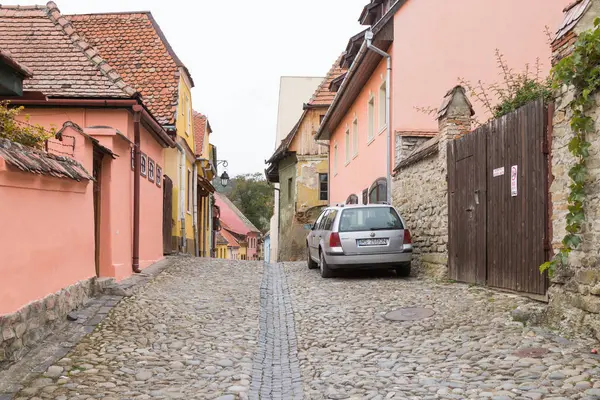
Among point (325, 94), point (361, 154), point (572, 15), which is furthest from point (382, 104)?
point (325, 94)

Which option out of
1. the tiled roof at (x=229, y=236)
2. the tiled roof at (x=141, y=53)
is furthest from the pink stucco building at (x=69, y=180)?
the tiled roof at (x=229, y=236)

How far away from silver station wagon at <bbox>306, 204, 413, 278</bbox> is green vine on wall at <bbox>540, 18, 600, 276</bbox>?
20.2 feet

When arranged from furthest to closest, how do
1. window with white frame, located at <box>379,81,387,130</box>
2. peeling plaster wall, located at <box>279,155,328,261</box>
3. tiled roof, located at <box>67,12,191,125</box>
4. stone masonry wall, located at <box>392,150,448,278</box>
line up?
1. peeling plaster wall, located at <box>279,155,328,261</box>
2. tiled roof, located at <box>67,12,191,125</box>
3. window with white frame, located at <box>379,81,387,130</box>
4. stone masonry wall, located at <box>392,150,448,278</box>

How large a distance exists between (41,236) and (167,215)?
12.4 metres

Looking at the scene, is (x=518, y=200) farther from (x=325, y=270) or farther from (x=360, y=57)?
(x=360, y=57)

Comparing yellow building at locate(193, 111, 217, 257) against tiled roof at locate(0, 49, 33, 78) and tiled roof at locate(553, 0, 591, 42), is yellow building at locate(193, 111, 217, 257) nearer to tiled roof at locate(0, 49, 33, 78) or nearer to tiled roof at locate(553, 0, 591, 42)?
tiled roof at locate(0, 49, 33, 78)

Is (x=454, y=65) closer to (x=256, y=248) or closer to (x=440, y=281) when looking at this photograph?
(x=440, y=281)

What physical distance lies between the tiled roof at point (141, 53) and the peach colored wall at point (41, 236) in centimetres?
1024

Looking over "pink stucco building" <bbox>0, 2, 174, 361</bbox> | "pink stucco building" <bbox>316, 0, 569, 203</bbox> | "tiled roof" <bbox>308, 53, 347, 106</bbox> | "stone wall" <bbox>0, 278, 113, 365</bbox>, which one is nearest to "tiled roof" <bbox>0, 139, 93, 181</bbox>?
"pink stucco building" <bbox>0, 2, 174, 361</bbox>

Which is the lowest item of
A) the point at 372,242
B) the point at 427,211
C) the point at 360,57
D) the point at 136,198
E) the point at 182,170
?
the point at 372,242

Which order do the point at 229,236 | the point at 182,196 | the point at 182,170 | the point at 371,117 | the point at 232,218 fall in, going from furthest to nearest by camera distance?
the point at 232,218 → the point at 229,236 → the point at 182,170 → the point at 182,196 → the point at 371,117

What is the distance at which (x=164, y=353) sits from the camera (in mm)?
6621

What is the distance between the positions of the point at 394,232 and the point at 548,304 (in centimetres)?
571

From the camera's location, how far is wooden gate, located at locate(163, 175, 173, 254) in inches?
752
